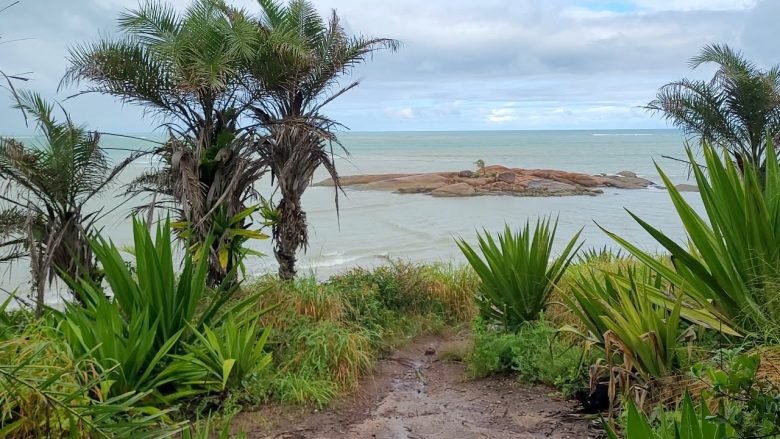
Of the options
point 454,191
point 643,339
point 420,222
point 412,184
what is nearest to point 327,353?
point 643,339

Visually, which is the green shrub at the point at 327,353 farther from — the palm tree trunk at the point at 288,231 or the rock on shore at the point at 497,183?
the rock on shore at the point at 497,183

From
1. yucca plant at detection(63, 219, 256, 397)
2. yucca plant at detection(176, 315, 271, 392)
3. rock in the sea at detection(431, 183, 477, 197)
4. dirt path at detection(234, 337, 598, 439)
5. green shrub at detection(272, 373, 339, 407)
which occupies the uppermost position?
rock in the sea at detection(431, 183, 477, 197)

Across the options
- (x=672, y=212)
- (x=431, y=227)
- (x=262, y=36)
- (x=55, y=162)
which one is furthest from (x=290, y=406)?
(x=672, y=212)

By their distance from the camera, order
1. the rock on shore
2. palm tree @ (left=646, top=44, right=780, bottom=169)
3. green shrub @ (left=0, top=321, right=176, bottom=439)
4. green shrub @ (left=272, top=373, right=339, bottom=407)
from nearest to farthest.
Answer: green shrub @ (left=0, top=321, right=176, bottom=439), green shrub @ (left=272, top=373, right=339, bottom=407), palm tree @ (left=646, top=44, right=780, bottom=169), the rock on shore

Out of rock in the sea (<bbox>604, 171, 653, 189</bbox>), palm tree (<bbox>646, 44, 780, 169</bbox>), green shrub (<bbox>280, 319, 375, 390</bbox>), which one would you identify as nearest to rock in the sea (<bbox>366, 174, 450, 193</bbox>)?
rock in the sea (<bbox>604, 171, 653, 189</bbox>)

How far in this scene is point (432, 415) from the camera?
452 centimetres

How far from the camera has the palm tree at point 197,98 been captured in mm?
6699

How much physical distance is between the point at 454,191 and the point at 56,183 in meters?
20.7

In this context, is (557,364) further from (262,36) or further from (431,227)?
(431,227)

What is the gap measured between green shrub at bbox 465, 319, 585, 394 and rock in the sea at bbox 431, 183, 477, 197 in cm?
2031

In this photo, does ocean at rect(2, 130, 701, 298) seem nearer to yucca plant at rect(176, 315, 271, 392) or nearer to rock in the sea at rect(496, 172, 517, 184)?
rock in the sea at rect(496, 172, 517, 184)

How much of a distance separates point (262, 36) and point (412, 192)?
1994cm

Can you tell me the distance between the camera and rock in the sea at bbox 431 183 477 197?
25.9 m

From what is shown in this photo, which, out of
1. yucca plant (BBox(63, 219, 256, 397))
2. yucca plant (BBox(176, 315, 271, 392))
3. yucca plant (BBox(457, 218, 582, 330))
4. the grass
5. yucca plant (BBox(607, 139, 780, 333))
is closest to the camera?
yucca plant (BBox(607, 139, 780, 333))
